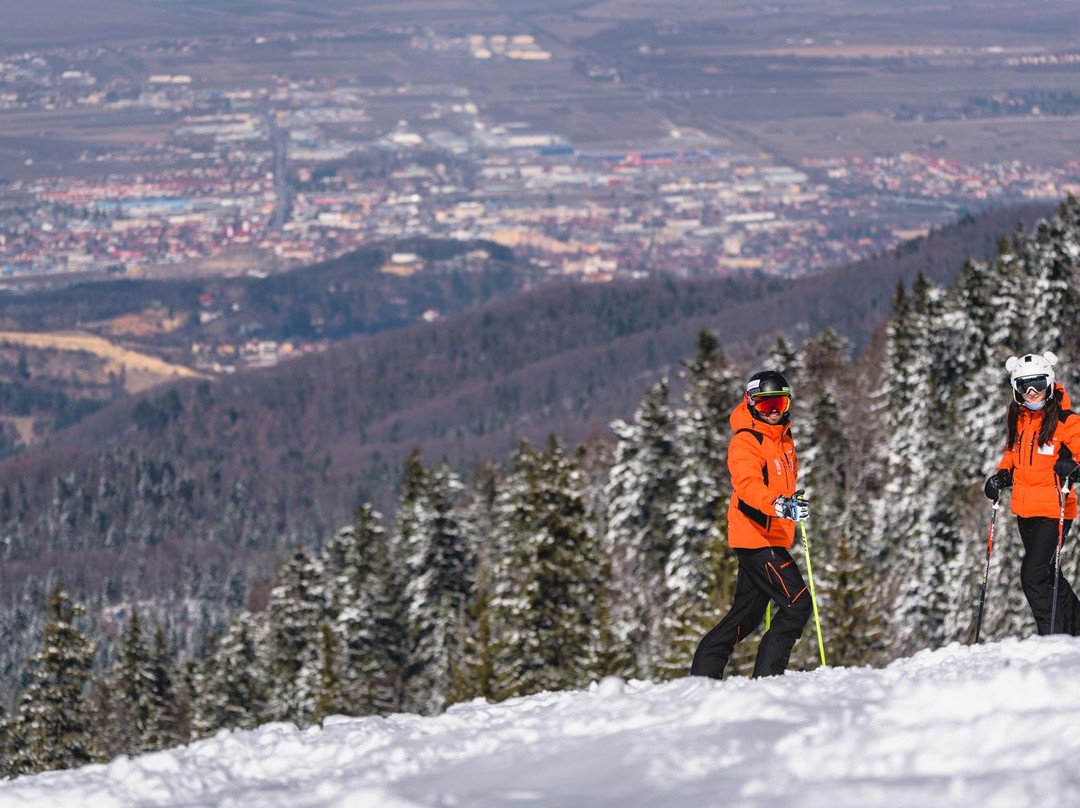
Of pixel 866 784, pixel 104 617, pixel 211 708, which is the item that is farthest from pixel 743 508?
pixel 104 617

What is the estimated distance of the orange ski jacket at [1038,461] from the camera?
12.0 m

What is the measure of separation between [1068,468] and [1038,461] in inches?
10.6

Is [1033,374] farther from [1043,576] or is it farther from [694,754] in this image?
[694,754]

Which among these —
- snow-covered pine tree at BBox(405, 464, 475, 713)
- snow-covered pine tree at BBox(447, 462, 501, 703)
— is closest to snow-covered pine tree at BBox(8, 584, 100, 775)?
snow-covered pine tree at BBox(447, 462, 501, 703)

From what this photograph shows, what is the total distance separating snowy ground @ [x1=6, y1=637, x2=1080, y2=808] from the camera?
759cm

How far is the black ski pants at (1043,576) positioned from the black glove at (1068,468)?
438 millimetres

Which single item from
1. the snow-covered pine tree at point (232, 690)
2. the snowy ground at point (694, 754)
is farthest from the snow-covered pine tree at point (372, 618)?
the snowy ground at point (694, 754)

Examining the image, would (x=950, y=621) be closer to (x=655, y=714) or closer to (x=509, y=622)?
(x=509, y=622)

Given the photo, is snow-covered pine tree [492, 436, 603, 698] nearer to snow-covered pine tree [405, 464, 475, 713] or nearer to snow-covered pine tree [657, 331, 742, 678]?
snow-covered pine tree [657, 331, 742, 678]

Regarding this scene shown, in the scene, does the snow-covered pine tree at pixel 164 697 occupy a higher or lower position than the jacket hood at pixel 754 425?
lower

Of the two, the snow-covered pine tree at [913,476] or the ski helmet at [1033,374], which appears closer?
the ski helmet at [1033,374]

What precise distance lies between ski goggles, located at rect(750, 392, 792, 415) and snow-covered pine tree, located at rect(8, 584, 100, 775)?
24226 mm

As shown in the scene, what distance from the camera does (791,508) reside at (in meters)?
11.0

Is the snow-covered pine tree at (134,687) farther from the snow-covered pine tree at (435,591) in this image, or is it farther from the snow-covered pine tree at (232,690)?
the snow-covered pine tree at (435,591)
